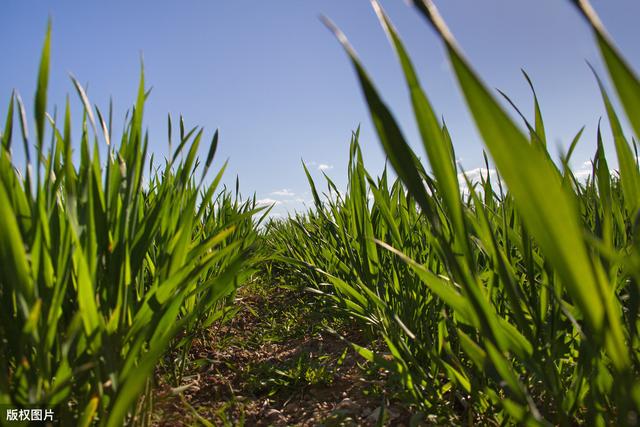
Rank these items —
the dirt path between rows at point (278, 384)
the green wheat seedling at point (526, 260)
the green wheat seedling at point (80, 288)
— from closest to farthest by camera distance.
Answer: the green wheat seedling at point (526, 260) < the green wheat seedling at point (80, 288) < the dirt path between rows at point (278, 384)

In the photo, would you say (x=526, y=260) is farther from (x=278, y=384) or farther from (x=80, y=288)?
(x=278, y=384)

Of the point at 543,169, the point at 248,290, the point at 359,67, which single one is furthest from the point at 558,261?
the point at 248,290

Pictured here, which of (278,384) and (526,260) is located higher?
(526,260)

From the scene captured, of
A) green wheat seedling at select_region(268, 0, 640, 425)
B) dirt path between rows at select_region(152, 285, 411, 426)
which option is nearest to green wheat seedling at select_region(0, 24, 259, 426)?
dirt path between rows at select_region(152, 285, 411, 426)

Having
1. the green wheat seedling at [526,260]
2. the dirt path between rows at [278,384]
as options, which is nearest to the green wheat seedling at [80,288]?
the dirt path between rows at [278,384]

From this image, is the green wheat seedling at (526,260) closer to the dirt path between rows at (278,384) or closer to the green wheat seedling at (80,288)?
the dirt path between rows at (278,384)

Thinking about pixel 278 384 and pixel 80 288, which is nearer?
pixel 80 288

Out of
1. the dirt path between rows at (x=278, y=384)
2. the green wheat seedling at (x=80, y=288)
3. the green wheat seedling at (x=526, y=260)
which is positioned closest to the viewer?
the green wheat seedling at (x=526, y=260)

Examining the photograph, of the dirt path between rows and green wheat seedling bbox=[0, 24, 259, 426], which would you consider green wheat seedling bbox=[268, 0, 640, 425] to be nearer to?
the dirt path between rows

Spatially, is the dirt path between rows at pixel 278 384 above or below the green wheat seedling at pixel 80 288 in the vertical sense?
below

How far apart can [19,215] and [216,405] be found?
0.60 m

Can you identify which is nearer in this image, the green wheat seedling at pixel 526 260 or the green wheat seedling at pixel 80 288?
the green wheat seedling at pixel 526 260

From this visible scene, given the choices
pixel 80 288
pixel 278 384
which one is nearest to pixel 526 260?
pixel 80 288

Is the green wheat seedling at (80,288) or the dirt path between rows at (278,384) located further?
the dirt path between rows at (278,384)
